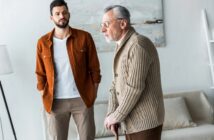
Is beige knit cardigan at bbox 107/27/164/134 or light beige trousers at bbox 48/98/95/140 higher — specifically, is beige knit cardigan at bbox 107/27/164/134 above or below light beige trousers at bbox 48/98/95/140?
above

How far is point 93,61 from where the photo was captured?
3.36 meters

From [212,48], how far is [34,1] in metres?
2.14

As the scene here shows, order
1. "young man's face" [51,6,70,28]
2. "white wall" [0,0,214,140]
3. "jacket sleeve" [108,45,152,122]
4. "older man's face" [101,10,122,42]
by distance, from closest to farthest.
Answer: "jacket sleeve" [108,45,152,122]
"older man's face" [101,10,122,42]
"young man's face" [51,6,70,28]
"white wall" [0,0,214,140]

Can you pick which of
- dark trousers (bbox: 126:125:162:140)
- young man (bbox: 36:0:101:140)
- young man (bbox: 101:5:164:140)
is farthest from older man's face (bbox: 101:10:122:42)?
young man (bbox: 36:0:101:140)

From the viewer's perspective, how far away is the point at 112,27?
222 cm

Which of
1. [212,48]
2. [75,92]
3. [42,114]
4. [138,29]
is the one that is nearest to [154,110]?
[75,92]

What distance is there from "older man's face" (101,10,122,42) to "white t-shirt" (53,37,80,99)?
105 centimetres

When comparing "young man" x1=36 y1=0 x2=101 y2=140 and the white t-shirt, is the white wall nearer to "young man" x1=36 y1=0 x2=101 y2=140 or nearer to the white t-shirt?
"young man" x1=36 y1=0 x2=101 y2=140

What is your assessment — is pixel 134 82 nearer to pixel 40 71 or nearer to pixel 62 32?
pixel 62 32

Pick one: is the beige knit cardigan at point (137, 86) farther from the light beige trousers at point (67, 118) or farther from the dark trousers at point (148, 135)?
the light beige trousers at point (67, 118)

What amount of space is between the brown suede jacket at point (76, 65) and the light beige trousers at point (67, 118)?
63 mm

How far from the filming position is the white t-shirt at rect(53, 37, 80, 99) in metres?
3.24

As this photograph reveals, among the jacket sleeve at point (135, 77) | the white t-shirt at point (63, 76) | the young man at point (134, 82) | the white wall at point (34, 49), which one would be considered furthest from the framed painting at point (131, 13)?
the jacket sleeve at point (135, 77)

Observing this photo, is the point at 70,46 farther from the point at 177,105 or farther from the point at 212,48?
the point at 212,48
